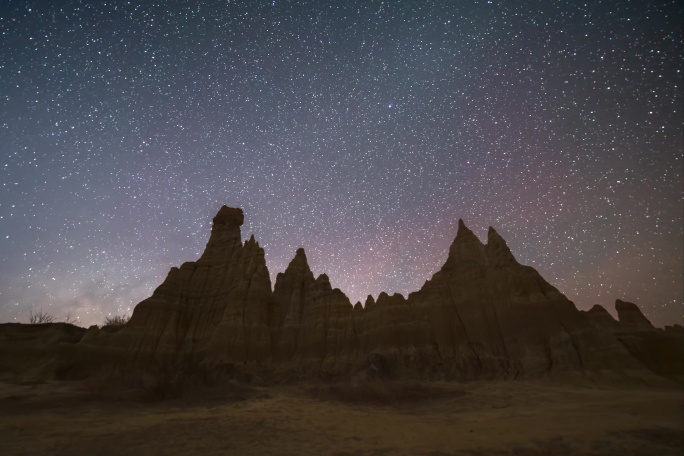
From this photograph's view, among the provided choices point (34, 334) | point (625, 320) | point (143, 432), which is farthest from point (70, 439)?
point (625, 320)

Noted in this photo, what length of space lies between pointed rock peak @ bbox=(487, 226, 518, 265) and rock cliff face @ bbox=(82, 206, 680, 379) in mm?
139

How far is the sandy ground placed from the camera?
440 inches

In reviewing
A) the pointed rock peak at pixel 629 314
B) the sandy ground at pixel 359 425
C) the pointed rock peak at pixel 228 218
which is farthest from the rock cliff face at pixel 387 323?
the sandy ground at pixel 359 425

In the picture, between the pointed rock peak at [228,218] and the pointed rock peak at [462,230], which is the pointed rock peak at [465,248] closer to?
the pointed rock peak at [462,230]

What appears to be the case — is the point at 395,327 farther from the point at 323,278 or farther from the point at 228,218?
the point at 228,218

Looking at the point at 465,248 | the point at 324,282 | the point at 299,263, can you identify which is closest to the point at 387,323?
the point at 324,282

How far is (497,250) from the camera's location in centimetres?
3972

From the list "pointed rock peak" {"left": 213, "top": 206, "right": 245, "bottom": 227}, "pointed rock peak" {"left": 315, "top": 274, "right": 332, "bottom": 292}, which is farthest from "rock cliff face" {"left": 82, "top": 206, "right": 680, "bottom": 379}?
"pointed rock peak" {"left": 213, "top": 206, "right": 245, "bottom": 227}

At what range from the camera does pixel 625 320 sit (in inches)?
1364

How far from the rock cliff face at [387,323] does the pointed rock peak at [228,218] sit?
3.64 meters

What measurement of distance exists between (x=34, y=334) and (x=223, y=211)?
28094mm

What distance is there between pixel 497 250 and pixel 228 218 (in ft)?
135

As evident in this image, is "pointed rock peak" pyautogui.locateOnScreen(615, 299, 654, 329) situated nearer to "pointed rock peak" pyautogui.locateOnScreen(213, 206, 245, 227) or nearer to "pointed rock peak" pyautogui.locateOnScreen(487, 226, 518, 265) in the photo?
"pointed rock peak" pyautogui.locateOnScreen(487, 226, 518, 265)

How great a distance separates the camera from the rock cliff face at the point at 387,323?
3122 cm
